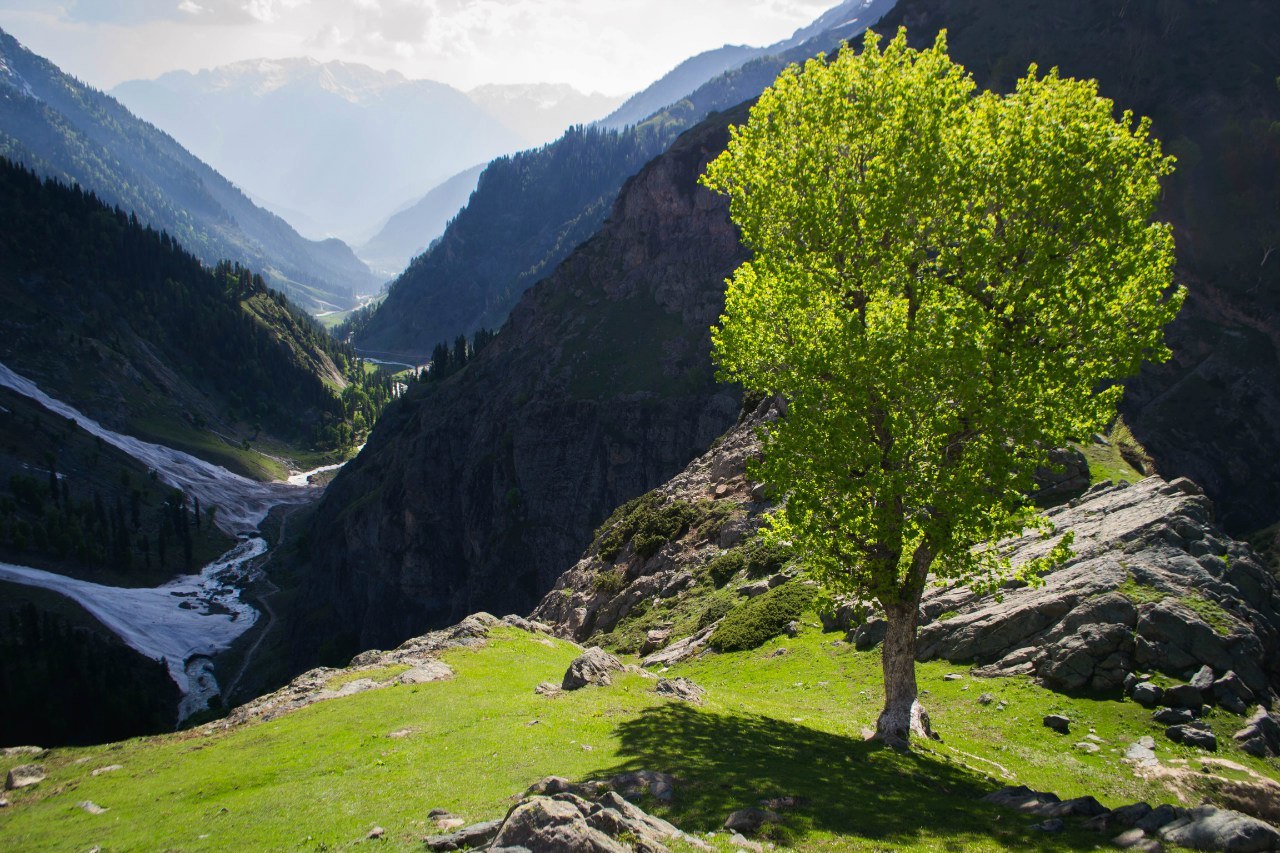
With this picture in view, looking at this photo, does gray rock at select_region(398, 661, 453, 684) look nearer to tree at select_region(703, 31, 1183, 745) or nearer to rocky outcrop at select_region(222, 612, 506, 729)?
rocky outcrop at select_region(222, 612, 506, 729)

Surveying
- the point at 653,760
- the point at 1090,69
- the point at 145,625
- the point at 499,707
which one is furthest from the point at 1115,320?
the point at 145,625

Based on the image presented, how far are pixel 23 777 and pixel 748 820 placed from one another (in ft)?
92.2

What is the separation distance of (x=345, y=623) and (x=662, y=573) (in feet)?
493

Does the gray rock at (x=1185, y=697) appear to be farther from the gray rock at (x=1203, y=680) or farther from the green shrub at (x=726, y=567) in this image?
the green shrub at (x=726, y=567)

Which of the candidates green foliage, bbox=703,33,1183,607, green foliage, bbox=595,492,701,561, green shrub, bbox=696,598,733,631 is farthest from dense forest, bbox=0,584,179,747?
green foliage, bbox=703,33,1183,607

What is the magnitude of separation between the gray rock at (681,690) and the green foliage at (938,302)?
8480 millimetres

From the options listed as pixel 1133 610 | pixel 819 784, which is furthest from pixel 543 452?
pixel 819 784

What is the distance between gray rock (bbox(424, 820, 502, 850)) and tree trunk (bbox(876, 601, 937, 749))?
46.5 feet

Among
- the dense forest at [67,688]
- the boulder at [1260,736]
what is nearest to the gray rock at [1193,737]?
the boulder at [1260,736]

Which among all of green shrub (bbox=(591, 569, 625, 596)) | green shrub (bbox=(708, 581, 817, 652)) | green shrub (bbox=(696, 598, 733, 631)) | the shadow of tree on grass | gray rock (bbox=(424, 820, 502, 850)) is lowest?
green shrub (bbox=(591, 569, 625, 596))

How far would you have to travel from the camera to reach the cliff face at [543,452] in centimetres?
16262

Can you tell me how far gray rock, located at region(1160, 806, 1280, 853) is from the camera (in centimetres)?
1448

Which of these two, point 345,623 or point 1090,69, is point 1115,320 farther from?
point 345,623

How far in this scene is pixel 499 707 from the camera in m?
30.1
